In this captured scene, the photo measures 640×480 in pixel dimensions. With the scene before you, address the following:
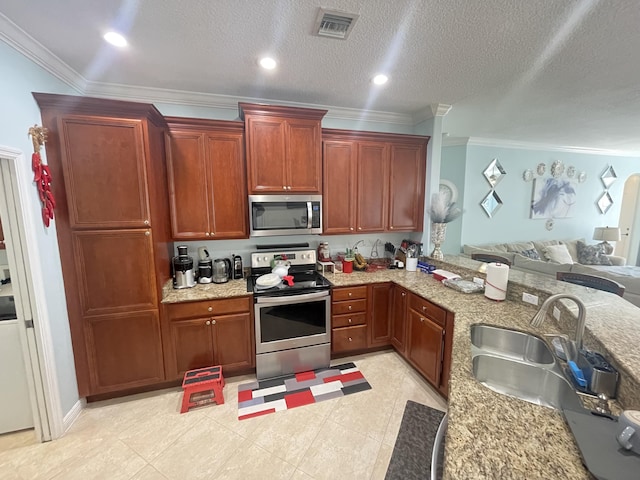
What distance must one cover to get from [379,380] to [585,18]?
3.01 metres

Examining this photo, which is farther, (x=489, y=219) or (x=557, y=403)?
(x=489, y=219)

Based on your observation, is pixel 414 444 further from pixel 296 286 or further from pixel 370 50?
pixel 370 50

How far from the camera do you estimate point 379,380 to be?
2.58 meters

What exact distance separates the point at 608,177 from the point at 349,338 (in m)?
6.99

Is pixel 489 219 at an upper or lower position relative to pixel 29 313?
upper

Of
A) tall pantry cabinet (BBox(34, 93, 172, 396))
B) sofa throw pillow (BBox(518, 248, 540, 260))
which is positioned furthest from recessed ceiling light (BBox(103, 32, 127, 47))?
sofa throw pillow (BBox(518, 248, 540, 260))

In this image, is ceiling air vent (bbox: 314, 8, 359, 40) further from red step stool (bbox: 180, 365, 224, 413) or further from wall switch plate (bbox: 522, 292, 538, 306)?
red step stool (bbox: 180, 365, 224, 413)

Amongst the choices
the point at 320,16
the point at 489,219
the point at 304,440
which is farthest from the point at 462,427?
the point at 489,219

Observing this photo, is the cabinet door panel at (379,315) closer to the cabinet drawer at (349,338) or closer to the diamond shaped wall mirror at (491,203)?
the cabinet drawer at (349,338)

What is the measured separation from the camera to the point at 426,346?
2.44m

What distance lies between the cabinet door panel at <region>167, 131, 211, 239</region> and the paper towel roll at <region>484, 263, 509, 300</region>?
263cm

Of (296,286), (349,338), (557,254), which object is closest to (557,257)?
(557,254)

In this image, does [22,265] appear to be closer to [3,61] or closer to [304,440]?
[3,61]

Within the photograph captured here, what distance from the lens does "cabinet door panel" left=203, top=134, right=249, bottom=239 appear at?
2.59 m
